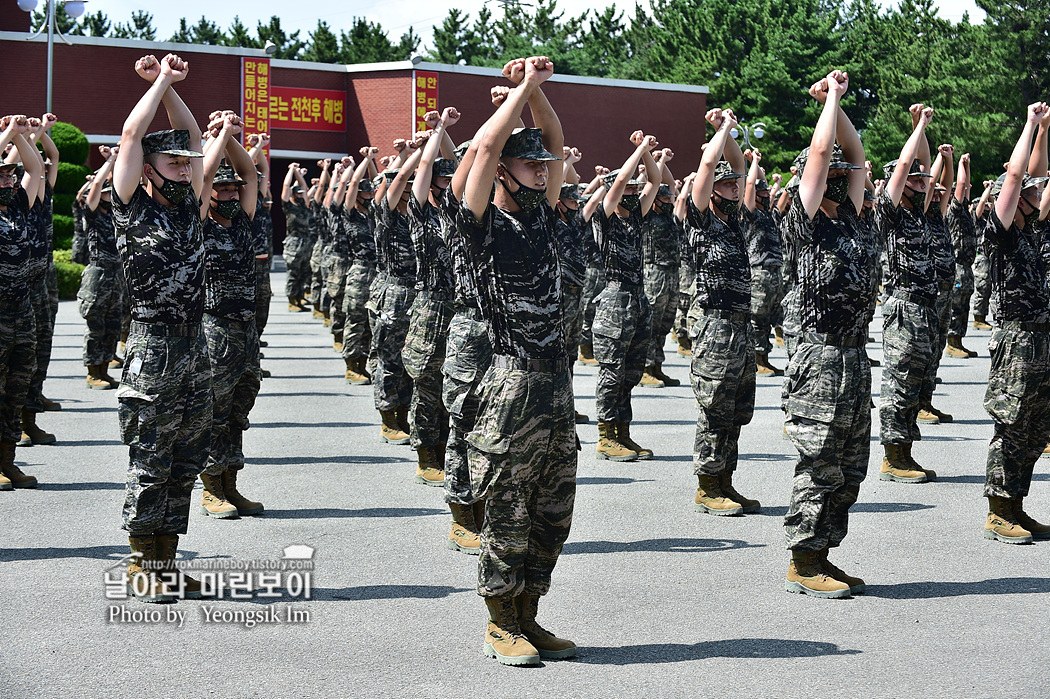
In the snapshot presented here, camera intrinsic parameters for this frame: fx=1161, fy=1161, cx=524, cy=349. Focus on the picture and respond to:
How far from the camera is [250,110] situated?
37.8m

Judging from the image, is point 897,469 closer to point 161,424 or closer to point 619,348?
point 619,348

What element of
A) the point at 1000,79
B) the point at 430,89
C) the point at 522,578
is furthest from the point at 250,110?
the point at 522,578

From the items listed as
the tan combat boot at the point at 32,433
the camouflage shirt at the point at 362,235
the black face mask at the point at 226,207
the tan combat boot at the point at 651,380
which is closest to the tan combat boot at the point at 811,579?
the black face mask at the point at 226,207

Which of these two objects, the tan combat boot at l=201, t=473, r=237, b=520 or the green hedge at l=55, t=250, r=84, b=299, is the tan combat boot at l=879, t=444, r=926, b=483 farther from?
the green hedge at l=55, t=250, r=84, b=299

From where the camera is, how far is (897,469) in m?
9.57

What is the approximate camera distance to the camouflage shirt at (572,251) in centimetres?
1170

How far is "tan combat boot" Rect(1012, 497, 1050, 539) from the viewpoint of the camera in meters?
7.76

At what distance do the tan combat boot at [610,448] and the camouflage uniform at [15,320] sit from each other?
4.84 m

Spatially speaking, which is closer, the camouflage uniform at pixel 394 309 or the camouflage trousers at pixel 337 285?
the camouflage uniform at pixel 394 309

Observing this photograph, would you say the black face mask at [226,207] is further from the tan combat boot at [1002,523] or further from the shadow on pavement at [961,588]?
the tan combat boot at [1002,523]

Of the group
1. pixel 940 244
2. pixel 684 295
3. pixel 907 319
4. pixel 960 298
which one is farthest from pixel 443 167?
pixel 960 298

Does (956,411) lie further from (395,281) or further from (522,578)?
(522,578)

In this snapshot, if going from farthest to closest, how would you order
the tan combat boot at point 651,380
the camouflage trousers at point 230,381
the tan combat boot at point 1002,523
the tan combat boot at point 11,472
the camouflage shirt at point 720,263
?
1. the tan combat boot at point 651,380
2. the tan combat boot at point 11,472
3. the camouflage shirt at point 720,263
4. the camouflage trousers at point 230,381
5. the tan combat boot at point 1002,523

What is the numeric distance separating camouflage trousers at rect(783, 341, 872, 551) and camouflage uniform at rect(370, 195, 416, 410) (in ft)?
14.0
